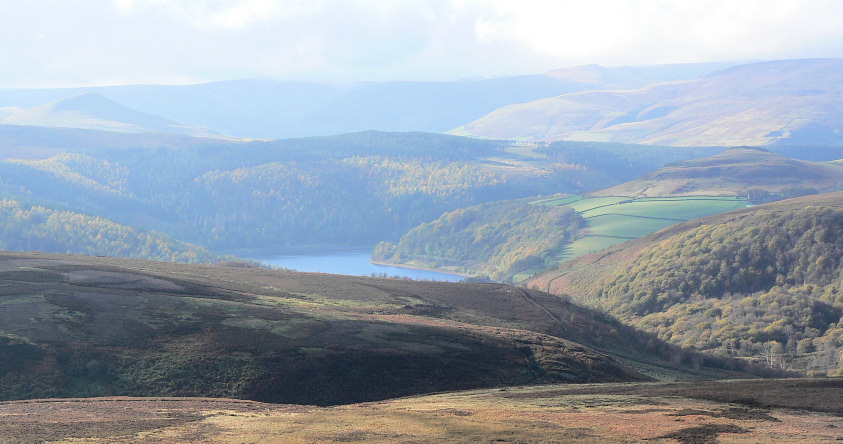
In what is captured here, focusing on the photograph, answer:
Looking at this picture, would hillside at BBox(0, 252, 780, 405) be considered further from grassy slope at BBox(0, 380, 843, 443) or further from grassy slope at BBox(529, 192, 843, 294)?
grassy slope at BBox(529, 192, 843, 294)

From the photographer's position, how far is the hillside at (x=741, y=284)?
107875 millimetres

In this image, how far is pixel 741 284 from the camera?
137125mm

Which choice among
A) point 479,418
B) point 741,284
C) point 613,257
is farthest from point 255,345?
point 613,257

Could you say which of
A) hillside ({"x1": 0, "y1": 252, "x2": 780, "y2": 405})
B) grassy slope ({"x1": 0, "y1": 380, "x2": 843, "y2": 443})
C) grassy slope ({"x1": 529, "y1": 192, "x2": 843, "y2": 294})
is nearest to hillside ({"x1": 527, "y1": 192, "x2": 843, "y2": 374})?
grassy slope ({"x1": 529, "y1": 192, "x2": 843, "y2": 294})

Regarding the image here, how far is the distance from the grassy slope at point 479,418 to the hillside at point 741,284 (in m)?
51.7

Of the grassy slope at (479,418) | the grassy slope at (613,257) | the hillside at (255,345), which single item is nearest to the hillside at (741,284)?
the grassy slope at (613,257)

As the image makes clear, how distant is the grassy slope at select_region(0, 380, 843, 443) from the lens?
119ft

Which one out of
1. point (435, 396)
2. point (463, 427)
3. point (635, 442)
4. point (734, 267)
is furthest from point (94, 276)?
point (734, 267)

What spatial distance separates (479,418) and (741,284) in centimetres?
10769

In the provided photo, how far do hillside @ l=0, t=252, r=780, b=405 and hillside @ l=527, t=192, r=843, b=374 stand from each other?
2210cm

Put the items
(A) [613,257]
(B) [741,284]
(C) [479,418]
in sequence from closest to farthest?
(C) [479,418] < (B) [741,284] < (A) [613,257]

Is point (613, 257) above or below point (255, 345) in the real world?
below

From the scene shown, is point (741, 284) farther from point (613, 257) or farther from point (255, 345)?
point (255, 345)

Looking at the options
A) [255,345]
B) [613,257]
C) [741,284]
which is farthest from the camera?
[613,257]
